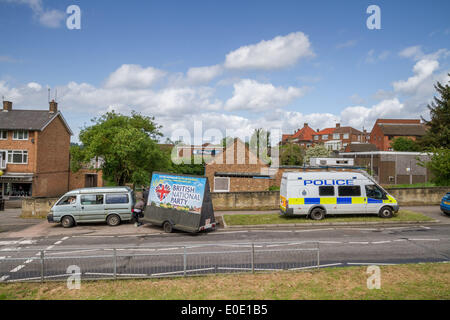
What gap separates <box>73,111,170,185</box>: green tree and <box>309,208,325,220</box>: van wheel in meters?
14.2

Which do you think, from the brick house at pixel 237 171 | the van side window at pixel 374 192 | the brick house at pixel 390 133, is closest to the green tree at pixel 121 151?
the brick house at pixel 237 171

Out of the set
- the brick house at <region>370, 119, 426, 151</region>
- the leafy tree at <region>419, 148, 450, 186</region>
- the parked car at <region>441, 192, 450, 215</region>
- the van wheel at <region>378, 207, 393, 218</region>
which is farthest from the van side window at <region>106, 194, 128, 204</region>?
the brick house at <region>370, 119, 426, 151</region>

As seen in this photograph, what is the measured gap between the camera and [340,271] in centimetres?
905

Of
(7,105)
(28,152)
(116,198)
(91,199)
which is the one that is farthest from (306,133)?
(91,199)

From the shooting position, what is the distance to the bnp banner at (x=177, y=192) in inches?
587

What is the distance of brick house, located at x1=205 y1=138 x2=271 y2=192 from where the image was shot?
2888cm

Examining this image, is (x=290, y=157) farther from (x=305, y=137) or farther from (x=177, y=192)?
(x=305, y=137)

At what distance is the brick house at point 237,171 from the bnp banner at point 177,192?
13.5 meters

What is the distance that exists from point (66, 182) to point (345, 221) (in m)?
37.5

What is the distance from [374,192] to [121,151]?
58.1ft

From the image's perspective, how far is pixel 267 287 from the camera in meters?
7.96

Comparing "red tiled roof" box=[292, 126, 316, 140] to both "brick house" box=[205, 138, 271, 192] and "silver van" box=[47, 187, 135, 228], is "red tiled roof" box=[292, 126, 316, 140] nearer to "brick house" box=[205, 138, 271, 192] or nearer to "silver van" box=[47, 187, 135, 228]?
"brick house" box=[205, 138, 271, 192]
